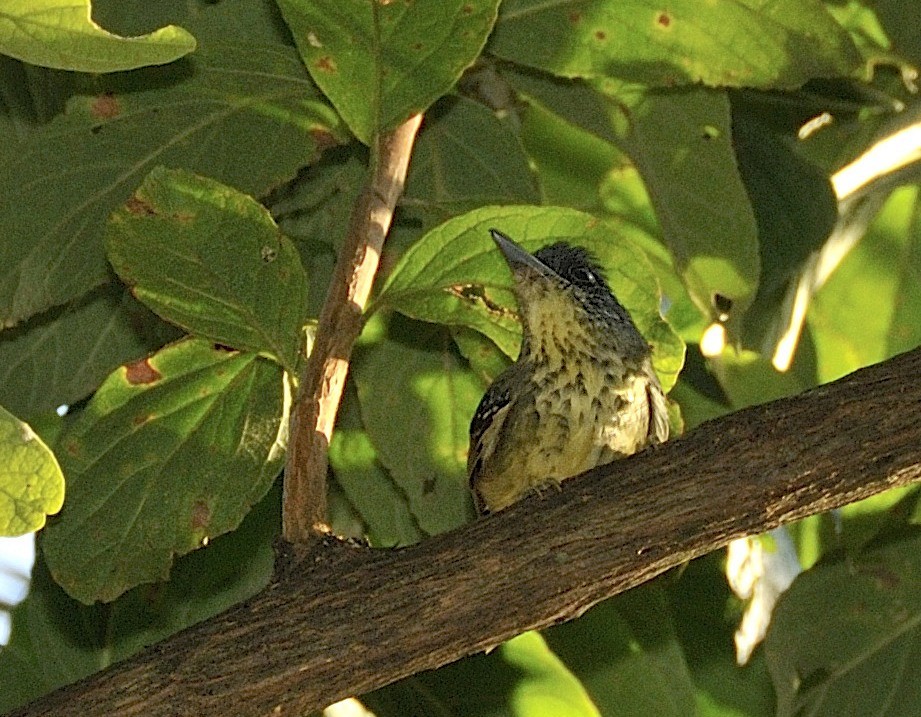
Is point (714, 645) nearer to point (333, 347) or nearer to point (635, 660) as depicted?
point (635, 660)

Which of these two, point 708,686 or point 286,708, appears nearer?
point 286,708

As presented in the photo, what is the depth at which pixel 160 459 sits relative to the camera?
275 centimetres

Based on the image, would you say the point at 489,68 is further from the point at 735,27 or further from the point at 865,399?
the point at 865,399

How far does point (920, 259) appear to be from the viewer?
13.0ft

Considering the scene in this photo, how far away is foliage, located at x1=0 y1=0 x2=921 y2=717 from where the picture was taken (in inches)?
102

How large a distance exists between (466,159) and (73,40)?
1.22 metres

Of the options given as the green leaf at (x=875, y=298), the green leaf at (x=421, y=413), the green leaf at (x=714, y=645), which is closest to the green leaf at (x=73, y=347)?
the green leaf at (x=421, y=413)

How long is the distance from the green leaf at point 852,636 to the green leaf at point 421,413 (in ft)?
2.31

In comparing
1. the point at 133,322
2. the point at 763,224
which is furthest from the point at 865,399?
the point at 133,322

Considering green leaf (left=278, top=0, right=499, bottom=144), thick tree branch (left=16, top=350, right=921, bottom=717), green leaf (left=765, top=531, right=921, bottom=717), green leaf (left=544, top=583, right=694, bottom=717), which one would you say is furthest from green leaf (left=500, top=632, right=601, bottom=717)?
green leaf (left=278, top=0, right=499, bottom=144)

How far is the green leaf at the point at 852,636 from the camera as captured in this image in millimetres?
3311

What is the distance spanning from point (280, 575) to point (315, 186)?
109cm

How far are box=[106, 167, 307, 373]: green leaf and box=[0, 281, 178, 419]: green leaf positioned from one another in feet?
2.03

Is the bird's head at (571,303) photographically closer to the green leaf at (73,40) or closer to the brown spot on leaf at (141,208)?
the brown spot on leaf at (141,208)
